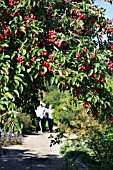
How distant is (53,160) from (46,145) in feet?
7.18

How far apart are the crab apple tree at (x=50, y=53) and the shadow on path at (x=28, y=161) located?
3.39 meters

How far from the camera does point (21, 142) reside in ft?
31.1

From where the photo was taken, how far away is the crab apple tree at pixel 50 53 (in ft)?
9.18

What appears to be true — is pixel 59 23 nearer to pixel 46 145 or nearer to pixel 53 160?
pixel 53 160

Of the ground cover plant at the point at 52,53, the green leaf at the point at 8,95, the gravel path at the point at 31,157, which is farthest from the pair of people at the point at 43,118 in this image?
the green leaf at the point at 8,95

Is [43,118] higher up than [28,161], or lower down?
higher up

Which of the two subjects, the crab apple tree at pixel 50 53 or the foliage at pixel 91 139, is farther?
the foliage at pixel 91 139

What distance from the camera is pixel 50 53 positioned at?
9.70 ft

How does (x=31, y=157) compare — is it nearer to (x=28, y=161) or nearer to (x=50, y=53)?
(x=28, y=161)

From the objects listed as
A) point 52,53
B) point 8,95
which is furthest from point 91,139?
point 8,95

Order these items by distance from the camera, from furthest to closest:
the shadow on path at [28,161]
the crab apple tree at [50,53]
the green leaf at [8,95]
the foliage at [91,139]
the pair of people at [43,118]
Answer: the pair of people at [43,118] < the shadow on path at [28,161] < the foliage at [91,139] < the crab apple tree at [50,53] < the green leaf at [8,95]

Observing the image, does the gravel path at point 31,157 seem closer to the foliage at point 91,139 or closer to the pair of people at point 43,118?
the foliage at point 91,139

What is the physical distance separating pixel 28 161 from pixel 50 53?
14.6ft

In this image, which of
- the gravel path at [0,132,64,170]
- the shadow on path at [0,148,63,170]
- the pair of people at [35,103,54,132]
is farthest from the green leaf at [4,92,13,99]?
the pair of people at [35,103,54,132]
